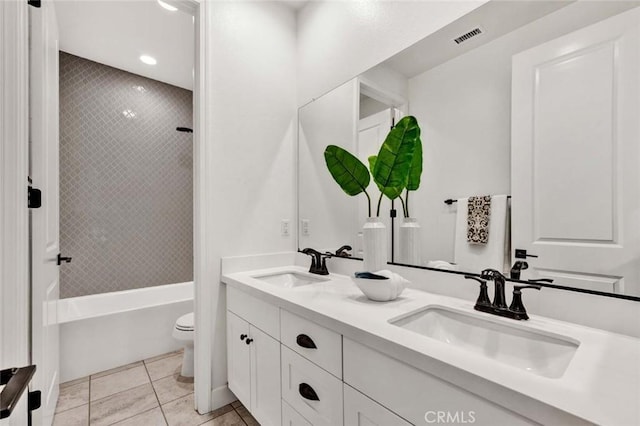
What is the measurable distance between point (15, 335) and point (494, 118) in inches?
80.8

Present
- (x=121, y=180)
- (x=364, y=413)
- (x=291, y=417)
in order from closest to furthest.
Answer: (x=364, y=413) → (x=291, y=417) → (x=121, y=180)

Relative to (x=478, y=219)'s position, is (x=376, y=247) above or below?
below

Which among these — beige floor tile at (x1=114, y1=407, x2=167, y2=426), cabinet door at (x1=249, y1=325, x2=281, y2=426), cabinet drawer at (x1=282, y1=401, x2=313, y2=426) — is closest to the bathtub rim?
beige floor tile at (x1=114, y1=407, x2=167, y2=426)

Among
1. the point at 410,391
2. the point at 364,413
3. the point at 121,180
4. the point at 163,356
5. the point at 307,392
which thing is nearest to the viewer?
the point at 410,391

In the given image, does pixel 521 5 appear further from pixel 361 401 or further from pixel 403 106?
pixel 361 401

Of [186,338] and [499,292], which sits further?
[186,338]

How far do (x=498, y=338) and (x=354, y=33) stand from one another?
5.49 ft

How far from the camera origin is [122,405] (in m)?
1.74

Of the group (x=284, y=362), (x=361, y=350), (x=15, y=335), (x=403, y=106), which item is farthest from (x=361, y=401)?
(x=15, y=335)

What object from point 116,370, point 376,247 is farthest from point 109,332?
point 376,247

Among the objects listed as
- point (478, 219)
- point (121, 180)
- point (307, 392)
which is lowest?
point (307, 392)

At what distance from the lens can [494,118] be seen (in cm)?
111

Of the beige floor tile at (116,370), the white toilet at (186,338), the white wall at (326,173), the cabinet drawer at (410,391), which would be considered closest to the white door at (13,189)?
the white toilet at (186,338)

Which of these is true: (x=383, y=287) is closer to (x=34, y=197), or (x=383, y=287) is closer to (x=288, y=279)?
(x=288, y=279)
